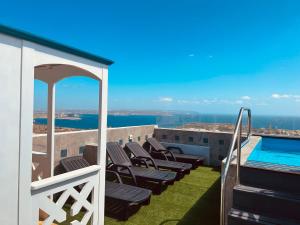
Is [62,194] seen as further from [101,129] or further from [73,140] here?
[73,140]

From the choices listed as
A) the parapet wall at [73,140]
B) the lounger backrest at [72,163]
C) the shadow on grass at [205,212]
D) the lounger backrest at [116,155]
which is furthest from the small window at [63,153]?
the shadow on grass at [205,212]

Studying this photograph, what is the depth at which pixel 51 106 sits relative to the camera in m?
3.72

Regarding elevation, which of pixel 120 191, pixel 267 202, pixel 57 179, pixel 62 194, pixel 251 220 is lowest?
pixel 120 191

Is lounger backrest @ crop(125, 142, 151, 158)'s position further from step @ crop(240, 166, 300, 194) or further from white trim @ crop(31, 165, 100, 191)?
white trim @ crop(31, 165, 100, 191)

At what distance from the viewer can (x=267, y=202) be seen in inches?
112

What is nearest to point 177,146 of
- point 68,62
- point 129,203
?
point 129,203

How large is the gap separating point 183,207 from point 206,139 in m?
4.01

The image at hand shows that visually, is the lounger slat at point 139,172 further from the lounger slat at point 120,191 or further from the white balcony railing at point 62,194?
the white balcony railing at point 62,194

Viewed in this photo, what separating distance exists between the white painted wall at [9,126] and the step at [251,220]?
233cm

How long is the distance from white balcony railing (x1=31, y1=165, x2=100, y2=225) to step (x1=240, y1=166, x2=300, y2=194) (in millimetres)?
2082

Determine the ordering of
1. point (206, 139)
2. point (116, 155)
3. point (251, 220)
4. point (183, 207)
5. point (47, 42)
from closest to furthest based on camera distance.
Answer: point (47, 42) → point (251, 220) → point (183, 207) → point (116, 155) → point (206, 139)

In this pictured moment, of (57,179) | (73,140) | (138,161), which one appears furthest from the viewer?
(138,161)

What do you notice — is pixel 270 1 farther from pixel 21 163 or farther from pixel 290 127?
pixel 21 163

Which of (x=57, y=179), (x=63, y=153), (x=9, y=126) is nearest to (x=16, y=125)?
(x=9, y=126)
